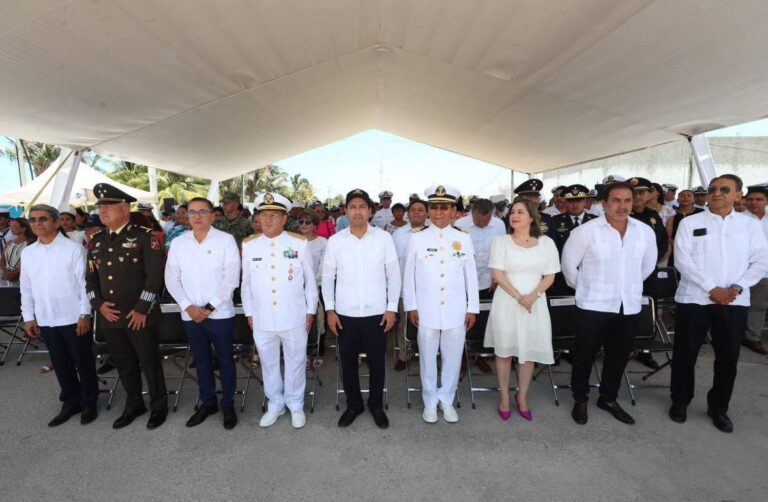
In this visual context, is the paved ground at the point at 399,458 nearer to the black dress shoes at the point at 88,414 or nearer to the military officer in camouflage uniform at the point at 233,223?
the black dress shoes at the point at 88,414

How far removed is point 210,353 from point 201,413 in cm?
50

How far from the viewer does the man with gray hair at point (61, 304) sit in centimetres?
312

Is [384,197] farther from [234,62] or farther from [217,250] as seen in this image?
[217,250]

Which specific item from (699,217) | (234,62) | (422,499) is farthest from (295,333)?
(234,62)

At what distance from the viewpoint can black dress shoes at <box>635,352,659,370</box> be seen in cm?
416

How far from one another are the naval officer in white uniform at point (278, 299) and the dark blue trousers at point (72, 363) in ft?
4.94

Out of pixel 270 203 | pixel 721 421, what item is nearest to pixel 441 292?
pixel 270 203

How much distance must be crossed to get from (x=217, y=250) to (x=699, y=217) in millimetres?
3842

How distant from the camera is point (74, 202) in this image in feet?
49.8

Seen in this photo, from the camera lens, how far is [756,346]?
4.57 m

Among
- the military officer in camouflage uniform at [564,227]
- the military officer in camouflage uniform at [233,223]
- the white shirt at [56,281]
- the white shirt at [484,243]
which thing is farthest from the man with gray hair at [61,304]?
the military officer in camouflage uniform at [564,227]

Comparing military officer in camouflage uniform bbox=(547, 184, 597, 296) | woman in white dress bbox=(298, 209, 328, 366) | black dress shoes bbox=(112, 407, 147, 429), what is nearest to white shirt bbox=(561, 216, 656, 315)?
military officer in camouflage uniform bbox=(547, 184, 597, 296)

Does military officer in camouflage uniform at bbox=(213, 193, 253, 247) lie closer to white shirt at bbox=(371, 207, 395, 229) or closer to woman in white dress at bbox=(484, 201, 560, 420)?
woman in white dress at bbox=(484, 201, 560, 420)

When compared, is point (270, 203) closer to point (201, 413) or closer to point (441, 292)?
point (441, 292)
